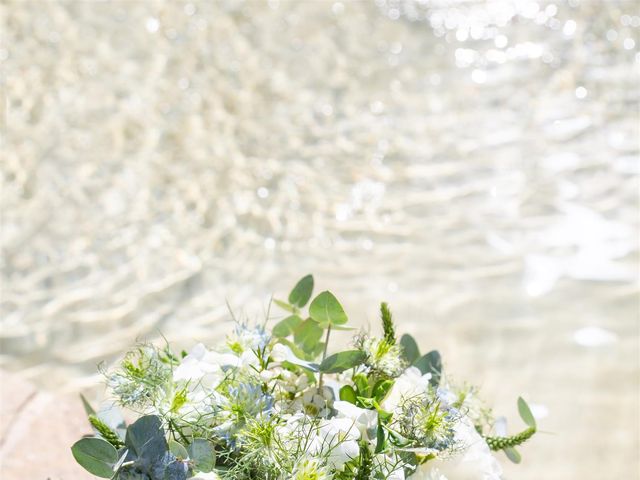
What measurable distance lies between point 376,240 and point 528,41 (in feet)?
4.92

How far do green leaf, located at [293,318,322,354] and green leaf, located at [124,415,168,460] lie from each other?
0.23 metres

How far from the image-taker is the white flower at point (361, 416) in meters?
0.76

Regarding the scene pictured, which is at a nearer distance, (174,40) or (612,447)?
(612,447)

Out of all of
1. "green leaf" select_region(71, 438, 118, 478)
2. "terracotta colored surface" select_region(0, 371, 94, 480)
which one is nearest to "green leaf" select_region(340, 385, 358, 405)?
"green leaf" select_region(71, 438, 118, 478)

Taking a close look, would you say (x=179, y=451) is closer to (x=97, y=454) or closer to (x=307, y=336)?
(x=97, y=454)

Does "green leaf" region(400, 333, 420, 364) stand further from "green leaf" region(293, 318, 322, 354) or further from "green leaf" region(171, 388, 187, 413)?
"green leaf" region(171, 388, 187, 413)

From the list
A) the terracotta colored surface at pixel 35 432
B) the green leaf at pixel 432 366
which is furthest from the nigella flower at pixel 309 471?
the terracotta colored surface at pixel 35 432

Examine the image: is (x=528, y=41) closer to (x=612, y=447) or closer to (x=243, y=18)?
(x=243, y=18)

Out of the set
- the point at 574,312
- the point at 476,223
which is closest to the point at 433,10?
the point at 476,223

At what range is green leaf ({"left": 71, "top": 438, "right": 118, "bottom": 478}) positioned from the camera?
0.74 metres

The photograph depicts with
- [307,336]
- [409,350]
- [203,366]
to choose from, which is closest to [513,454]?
[409,350]

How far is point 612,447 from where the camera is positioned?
2.11m

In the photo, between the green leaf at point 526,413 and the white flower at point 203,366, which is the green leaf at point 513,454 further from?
the white flower at point 203,366

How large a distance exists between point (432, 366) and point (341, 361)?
0.14 m
